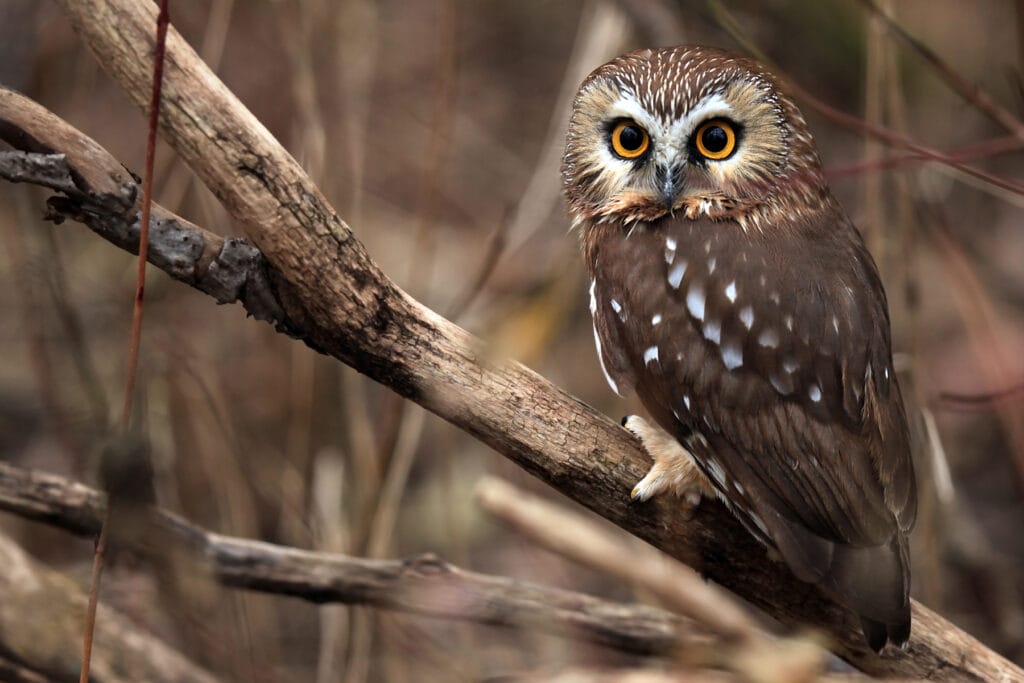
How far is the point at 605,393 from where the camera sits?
5293mm

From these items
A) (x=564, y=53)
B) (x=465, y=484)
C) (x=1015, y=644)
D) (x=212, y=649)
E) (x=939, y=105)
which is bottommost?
(x=212, y=649)

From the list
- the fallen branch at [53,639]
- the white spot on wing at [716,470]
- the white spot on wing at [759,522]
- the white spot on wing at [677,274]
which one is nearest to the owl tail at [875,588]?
the white spot on wing at [759,522]

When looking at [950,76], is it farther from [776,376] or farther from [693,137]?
[776,376]

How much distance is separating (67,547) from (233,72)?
7.07 ft

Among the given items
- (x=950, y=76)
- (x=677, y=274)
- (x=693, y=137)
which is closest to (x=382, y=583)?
A: (x=677, y=274)

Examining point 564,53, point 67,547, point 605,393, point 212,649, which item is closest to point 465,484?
point 605,393

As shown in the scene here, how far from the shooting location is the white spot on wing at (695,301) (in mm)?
2443

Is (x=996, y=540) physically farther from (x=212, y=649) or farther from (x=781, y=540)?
(x=212, y=649)

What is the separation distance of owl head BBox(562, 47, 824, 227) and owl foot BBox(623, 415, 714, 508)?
0.54 meters

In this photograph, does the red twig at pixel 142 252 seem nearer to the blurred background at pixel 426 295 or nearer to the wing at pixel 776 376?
the blurred background at pixel 426 295

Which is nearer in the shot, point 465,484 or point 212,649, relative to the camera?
point 212,649

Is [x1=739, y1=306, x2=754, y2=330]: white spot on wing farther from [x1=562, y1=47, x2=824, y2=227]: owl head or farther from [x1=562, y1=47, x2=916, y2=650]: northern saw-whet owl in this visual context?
[x1=562, y1=47, x2=824, y2=227]: owl head

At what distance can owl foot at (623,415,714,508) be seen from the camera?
2320mm

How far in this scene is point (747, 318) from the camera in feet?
7.96
